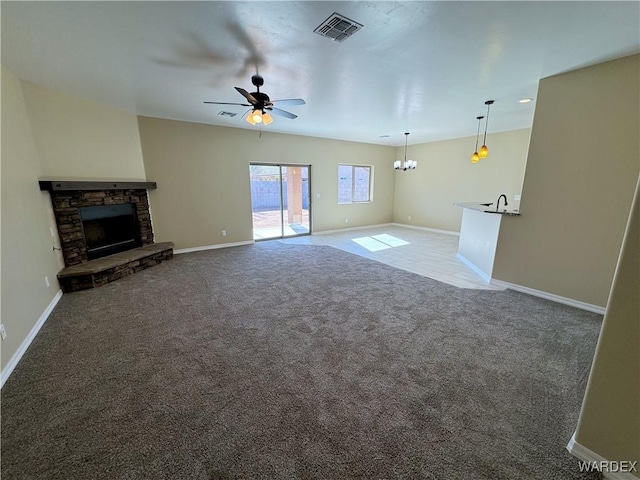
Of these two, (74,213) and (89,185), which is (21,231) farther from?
(89,185)

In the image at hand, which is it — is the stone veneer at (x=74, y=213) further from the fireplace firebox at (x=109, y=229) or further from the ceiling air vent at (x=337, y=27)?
the ceiling air vent at (x=337, y=27)

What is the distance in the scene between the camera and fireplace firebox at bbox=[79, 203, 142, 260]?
4.14m

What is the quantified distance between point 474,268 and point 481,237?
23.6 inches

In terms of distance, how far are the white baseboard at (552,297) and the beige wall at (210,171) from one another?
15.9 ft

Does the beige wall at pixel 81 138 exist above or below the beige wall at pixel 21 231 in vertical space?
above

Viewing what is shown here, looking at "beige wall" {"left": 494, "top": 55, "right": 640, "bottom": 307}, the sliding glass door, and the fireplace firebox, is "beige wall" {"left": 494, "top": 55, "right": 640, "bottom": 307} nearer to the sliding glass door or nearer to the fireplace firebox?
the sliding glass door

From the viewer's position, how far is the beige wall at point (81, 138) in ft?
11.4

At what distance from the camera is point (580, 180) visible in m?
2.95

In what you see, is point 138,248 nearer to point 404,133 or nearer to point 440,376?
point 440,376

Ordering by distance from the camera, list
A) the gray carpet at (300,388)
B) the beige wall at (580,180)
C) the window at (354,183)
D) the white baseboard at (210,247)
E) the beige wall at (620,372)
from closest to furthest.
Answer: the beige wall at (620,372)
the gray carpet at (300,388)
the beige wall at (580,180)
the white baseboard at (210,247)
the window at (354,183)

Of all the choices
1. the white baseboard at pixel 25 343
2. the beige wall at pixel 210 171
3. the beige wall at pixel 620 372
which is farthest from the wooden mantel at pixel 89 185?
the beige wall at pixel 620 372

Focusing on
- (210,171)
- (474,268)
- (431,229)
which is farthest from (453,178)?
(210,171)

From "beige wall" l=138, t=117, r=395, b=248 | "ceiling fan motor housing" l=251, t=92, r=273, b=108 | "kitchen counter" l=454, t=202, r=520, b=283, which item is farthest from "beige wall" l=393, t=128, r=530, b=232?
"ceiling fan motor housing" l=251, t=92, r=273, b=108

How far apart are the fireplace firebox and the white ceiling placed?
176 centimetres
